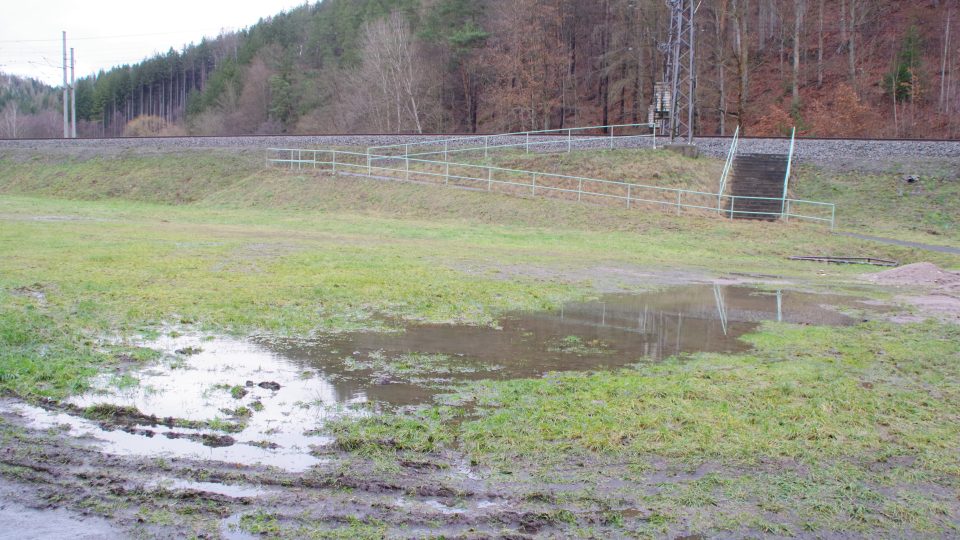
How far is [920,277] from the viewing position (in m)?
17.2

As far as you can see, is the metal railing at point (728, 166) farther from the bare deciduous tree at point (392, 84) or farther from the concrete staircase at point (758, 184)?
the bare deciduous tree at point (392, 84)

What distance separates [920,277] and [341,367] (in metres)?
14.2

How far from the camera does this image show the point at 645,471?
582cm

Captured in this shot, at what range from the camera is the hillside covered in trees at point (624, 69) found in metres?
46.8

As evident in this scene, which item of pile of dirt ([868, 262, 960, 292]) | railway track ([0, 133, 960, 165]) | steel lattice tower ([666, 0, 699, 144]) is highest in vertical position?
steel lattice tower ([666, 0, 699, 144])

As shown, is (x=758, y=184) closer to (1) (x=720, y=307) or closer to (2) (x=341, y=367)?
(1) (x=720, y=307)

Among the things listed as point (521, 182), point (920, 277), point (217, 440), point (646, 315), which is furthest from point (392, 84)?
point (217, 440)

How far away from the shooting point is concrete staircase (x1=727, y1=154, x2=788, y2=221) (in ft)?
96.2

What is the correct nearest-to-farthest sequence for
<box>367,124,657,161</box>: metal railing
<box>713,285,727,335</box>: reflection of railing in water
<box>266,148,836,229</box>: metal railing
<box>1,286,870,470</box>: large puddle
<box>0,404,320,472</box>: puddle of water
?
1. <box>0,404,320,472</box>: puddle of water
2. <box>1,286,870,470</box>: large puddle
3. <box>713,285,727,335</box>: reflection of railing in water
4. <box>266,148,836,229</box>: metal railing
5. <box>367,124,657,161</box>: metal railing

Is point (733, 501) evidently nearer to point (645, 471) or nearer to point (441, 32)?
point (645, 471)

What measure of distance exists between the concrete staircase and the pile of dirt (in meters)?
10.5

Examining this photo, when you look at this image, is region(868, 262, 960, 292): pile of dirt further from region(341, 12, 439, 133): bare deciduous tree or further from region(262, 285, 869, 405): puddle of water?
region(341, 12, 439, 133): bare deciduous tree

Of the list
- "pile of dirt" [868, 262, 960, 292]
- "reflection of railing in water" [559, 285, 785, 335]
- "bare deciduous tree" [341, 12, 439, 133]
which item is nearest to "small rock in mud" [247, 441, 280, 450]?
"reflection of railing in water" [559, 285, 785, 335]

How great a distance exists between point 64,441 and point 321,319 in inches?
209
